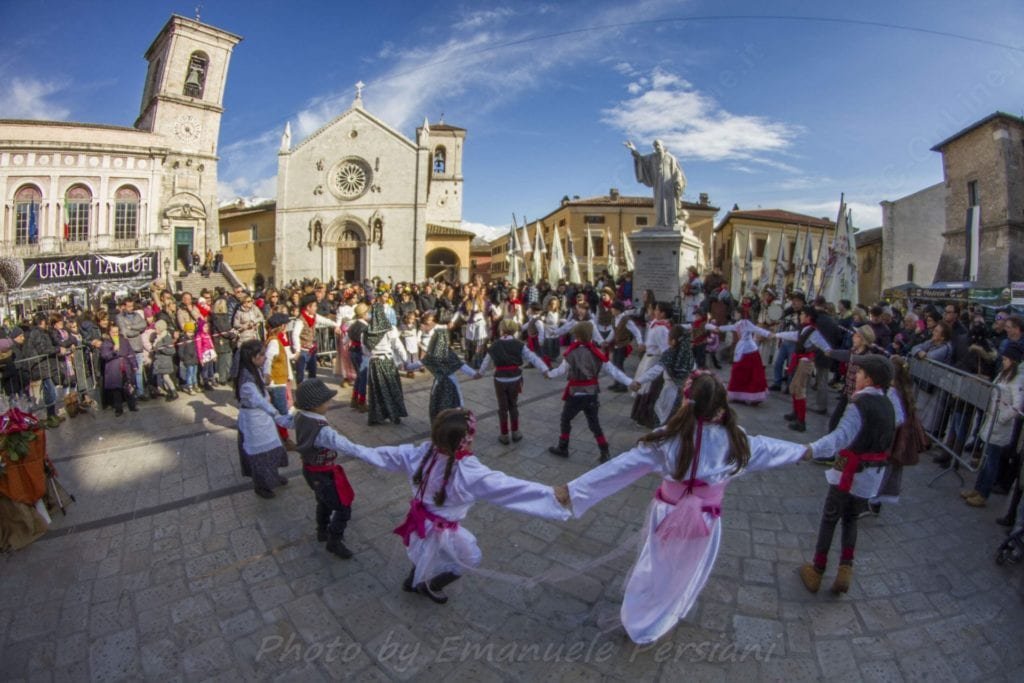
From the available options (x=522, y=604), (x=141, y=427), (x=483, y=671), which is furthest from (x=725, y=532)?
(x=141, y=427)

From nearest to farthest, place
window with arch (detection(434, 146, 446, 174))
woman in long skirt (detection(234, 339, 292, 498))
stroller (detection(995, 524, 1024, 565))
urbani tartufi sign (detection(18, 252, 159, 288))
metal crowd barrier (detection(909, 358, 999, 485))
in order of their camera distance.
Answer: stroller (detection(995, 524, 1024, 565)), woman in long skirt (detection(234, 339, 292, 498)), metal crowd barrier (detection(909, 358, 999, 485)), urbani tartufi sign (detection(18, 252, 159, 288)), window with arch (detection(434, 146, 446, 174))

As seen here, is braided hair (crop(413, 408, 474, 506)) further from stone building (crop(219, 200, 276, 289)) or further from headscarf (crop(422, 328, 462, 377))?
stone building (crop(219, 200, 276, 289))

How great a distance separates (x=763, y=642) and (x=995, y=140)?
32.5 metres

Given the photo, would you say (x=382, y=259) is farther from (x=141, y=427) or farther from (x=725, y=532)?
(x=725, y=532)

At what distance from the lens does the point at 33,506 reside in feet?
14.9

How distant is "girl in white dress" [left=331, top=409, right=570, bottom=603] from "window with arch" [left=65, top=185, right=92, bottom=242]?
115ft

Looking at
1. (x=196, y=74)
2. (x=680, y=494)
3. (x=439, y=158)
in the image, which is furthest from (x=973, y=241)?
(x=196, y=74)

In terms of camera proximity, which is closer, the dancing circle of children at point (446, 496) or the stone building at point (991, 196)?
the dancing circle of children at point (446, 496)

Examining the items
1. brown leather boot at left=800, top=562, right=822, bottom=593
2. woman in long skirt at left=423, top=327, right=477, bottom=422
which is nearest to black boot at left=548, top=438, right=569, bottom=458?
woman in long skirt at left=423, top=327, right=477, bottom=422

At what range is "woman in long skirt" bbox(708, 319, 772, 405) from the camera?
7809mm

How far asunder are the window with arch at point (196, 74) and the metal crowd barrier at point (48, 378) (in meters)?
32.1

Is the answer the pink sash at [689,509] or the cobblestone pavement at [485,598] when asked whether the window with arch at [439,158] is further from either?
the pink sash at [689,509]

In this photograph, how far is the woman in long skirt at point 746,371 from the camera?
781cm

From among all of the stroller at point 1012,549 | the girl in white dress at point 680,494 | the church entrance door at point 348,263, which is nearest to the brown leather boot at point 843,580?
the girl in white dress at point 680,494
